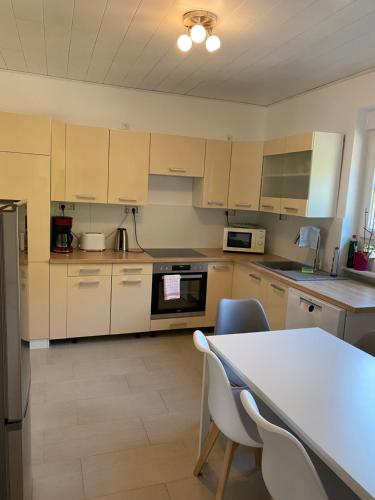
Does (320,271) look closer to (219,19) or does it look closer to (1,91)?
(219,19)

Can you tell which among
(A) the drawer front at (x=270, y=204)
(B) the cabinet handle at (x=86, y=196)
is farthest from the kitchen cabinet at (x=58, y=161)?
(A) the drawer front at (x=270, y=204)

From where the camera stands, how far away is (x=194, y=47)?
2805 millimetres

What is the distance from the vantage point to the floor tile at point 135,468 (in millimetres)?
2037

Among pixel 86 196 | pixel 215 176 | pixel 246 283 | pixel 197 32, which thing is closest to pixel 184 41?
pixel 197 32

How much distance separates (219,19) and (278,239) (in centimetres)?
251

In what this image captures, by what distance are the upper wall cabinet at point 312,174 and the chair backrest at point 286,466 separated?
2372 mm

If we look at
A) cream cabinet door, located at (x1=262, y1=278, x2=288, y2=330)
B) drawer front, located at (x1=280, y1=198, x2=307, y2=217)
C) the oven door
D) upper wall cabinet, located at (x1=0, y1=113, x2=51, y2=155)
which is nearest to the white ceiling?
upper wall cabinet, located at (x1=0, y1=113, x2=51, y2=155)

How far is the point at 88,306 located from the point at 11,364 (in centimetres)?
224

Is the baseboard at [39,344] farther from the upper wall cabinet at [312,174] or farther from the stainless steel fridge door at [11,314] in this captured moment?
the upper wall cabinet at [312,174]

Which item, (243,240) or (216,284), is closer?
(216,284)

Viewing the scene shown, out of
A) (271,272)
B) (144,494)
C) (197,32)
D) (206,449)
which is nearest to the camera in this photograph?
(144,494)

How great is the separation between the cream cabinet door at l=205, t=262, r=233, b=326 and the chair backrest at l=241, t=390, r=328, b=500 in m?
2.68

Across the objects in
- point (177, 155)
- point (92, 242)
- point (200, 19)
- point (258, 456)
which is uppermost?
point (200, 19)

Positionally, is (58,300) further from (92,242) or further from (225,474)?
(225,474)
